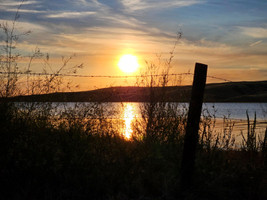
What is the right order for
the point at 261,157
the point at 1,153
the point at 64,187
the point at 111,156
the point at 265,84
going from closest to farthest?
the point at 64,187, the point at 1,153, the point at 111,156, the point at 261,157, the point at 265,84

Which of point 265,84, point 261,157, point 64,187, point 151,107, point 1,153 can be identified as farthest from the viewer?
point 265,84

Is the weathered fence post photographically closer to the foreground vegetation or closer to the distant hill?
the foreground vegetation

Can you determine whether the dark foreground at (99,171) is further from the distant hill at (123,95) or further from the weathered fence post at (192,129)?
the distant hill at (123,95)

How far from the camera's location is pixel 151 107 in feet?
27.2

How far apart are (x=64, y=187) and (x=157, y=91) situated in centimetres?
445

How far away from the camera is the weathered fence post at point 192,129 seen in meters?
4.70

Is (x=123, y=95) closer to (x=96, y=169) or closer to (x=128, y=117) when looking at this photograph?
(x=128, y=117)

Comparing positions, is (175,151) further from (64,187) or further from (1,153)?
(1,153)

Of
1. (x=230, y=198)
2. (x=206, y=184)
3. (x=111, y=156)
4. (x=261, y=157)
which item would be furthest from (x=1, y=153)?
(x=261, y=157)

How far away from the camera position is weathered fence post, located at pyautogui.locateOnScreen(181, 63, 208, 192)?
15.4 ft

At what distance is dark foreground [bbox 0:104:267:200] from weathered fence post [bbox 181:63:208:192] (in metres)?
0.16

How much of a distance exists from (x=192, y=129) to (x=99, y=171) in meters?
1.62

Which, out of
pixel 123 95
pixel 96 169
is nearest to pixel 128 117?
pixel 123 95

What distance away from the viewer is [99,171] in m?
4.68
